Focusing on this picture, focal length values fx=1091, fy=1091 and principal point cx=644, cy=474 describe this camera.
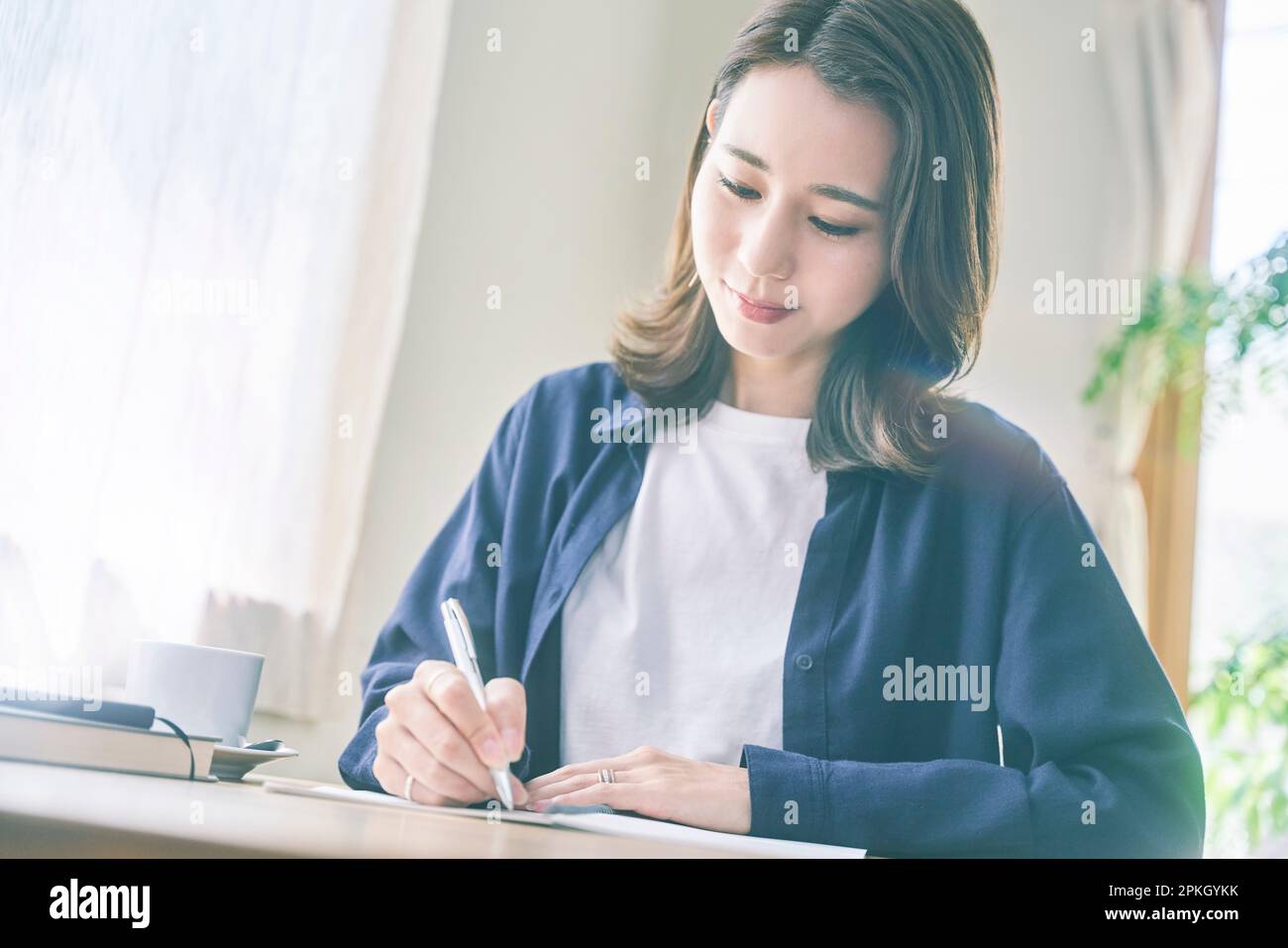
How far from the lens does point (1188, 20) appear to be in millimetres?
2291

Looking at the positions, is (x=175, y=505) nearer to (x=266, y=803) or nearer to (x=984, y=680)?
(x=266, y=803)

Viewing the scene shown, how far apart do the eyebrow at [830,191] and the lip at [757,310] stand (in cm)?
12

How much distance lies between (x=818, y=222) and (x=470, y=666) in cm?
60

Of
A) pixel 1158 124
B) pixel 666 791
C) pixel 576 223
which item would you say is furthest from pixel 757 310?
pixel 1158 124

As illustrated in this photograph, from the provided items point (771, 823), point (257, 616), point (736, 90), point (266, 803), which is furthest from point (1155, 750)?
point (257, 616)

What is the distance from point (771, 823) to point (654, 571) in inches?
15.0

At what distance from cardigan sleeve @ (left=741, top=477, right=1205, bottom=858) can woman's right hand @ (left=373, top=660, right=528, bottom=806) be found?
0.19m

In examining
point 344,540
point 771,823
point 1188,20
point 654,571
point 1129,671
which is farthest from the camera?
point 1188,20

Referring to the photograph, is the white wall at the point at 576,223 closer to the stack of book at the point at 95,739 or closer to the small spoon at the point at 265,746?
the small spoon at the point at 265,746

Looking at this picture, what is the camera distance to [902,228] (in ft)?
3.61

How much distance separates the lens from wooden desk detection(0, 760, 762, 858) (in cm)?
48

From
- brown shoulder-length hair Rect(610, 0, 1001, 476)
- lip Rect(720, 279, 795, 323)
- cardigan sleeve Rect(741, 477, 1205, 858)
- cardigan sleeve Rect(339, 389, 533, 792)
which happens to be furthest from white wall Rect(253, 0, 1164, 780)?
cardigan sleeve Rect(741, 477, 1205, 858)

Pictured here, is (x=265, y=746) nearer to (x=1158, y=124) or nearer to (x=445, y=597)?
(x=445, y=597)

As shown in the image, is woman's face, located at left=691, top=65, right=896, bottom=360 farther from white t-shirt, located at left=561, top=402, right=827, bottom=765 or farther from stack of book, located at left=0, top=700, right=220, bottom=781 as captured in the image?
stack of book, located at left=0, top=700, right=220, bottom=781
